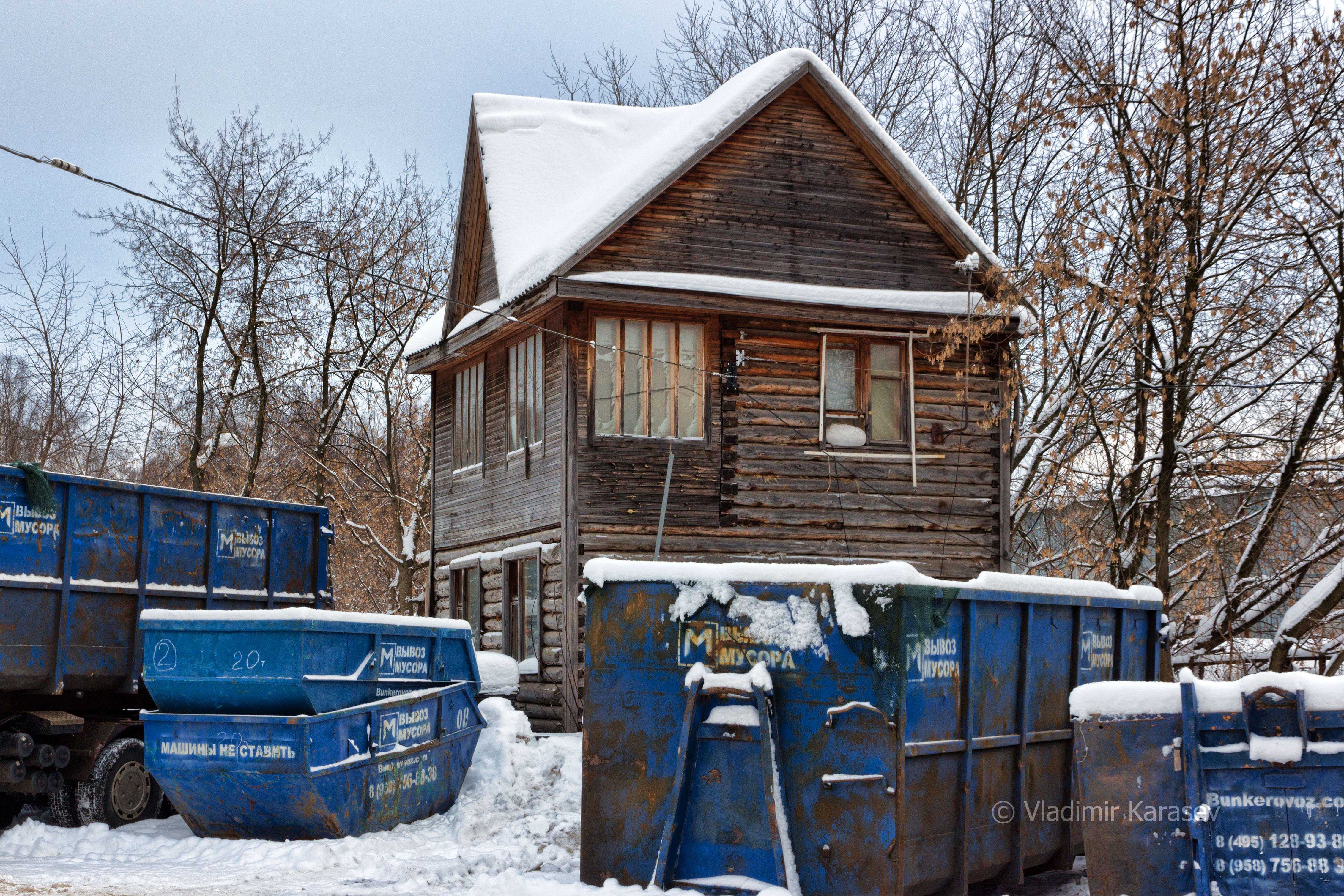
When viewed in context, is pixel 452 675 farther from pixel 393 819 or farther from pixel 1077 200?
pixel 1077 200

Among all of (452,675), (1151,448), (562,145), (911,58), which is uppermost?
(911,58)

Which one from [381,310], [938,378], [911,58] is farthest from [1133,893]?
[911,58]

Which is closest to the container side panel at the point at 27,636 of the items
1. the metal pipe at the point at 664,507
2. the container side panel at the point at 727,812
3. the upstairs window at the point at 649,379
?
the container side panel at the point at 727,812

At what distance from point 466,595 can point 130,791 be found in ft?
31.3

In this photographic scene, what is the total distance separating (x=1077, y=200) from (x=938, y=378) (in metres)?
2.97

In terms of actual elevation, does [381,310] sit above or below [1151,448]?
above

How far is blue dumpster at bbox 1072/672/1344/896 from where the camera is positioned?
6555 mm

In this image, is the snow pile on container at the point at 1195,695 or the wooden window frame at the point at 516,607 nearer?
the snow pile on container at the point at 1195,695

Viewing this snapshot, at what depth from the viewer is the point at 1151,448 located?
66.7 ft

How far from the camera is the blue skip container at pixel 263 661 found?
9852 millimetres

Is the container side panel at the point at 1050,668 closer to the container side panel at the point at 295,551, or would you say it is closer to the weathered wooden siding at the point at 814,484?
the container side panel at the point at 295,551

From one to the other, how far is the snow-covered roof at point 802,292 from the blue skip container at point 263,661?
22.8ft

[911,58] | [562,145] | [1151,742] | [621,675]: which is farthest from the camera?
[911,58]

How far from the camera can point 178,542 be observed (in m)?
12.0
